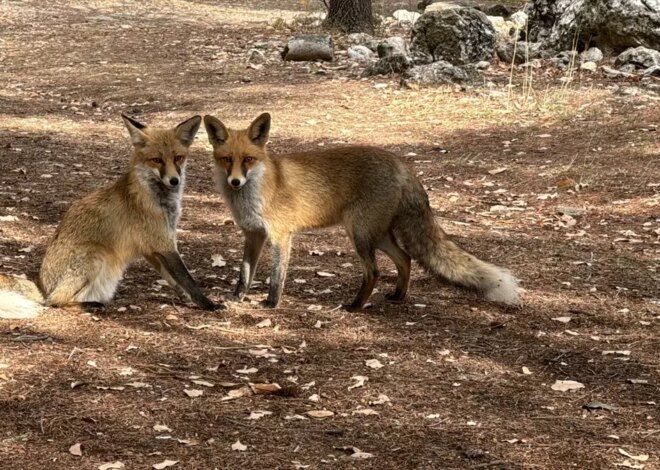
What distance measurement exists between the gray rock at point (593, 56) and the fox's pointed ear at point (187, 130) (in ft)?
33.6

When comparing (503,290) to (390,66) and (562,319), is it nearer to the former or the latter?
(562,319)

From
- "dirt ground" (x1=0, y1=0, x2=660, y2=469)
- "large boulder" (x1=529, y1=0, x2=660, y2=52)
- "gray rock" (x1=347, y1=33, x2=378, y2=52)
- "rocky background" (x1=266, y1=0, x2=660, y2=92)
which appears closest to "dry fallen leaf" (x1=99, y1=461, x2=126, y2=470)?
"dirt ground" (x1=0, y1=0, x2=660, y2=469)

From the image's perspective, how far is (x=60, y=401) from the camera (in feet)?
15.4

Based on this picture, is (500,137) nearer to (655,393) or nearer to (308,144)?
(308,144)

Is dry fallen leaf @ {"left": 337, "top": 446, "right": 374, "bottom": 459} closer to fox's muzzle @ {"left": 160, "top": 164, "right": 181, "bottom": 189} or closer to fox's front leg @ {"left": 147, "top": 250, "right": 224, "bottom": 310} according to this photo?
fox's front leg @ {"left": 147, "top": 250, "right": 224, "bottom": 310}

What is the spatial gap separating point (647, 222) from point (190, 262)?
14.1 ft

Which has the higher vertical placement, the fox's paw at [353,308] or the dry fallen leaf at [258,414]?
the dry fallen leaf at [258,414]

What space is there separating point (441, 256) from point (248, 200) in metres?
1.42

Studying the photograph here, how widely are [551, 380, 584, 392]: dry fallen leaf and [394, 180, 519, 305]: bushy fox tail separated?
109 centimetres

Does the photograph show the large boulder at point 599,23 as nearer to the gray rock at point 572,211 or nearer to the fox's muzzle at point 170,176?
the gray rock at point 572,211

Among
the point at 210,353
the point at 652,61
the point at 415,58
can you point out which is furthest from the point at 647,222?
the point at 415,58

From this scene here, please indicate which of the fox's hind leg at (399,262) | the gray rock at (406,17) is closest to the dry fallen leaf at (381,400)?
the fox's hind leg at (399,262)

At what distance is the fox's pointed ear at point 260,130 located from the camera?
6.15 meters

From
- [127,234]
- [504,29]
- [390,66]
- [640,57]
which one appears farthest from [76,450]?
[504,29]
